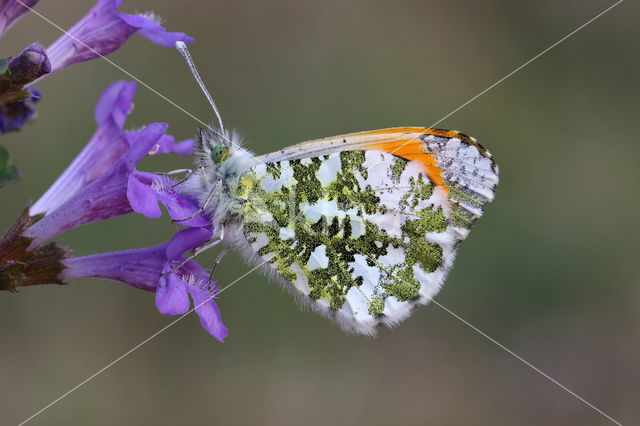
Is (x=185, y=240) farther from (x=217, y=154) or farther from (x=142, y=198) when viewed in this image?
(x=217, y=154)

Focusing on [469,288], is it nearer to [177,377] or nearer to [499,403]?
[499,403]

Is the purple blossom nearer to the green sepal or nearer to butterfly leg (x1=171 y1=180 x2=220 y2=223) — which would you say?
the green sepal

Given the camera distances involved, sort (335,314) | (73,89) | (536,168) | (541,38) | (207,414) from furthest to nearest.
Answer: (541,38)
(536,168)
(73,89)
(207,414)
(335,314)

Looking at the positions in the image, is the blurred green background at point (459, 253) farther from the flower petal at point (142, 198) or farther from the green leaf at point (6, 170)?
the flower petal at point (142, 198)

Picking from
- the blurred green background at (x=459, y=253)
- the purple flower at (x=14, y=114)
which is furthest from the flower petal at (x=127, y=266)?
the blurred green background at (x=459, y=253)

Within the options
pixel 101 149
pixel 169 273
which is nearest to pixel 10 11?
pixel 101 149

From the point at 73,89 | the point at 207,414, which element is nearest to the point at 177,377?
the point at 207,414
